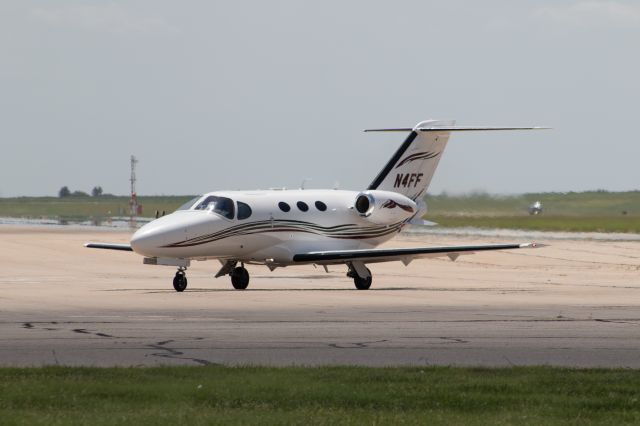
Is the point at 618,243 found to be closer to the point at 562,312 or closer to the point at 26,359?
the point at 562,312

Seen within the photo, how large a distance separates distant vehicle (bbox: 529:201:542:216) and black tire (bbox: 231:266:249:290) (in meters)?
26.6

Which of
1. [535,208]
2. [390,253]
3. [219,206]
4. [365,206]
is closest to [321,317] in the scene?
[390,253]

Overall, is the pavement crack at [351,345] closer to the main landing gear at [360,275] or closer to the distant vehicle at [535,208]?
the main landing gear at [360,275]

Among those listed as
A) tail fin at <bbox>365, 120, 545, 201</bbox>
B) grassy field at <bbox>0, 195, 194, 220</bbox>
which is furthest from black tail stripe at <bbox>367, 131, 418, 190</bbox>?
grassy field at <bbox>0, 195, 194, 220</bbox>

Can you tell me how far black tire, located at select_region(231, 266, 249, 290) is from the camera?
1350 inches

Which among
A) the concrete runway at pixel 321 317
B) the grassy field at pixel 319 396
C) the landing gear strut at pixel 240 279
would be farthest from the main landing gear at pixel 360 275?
the grassy field at pixel 319 396

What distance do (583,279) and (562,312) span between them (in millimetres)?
14126

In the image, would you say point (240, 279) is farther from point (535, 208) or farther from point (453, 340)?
point (535, 208)

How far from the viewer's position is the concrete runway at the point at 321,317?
695 inches

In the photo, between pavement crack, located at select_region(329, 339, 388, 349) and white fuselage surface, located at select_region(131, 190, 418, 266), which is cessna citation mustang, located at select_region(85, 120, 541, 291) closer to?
white fuselage surface, located at select_region(131, 190, 418, 266)

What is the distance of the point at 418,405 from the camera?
1330 centimetres

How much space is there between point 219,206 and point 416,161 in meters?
7.35

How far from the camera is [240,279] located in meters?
34.3

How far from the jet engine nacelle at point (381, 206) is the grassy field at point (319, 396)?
20.2 meters
